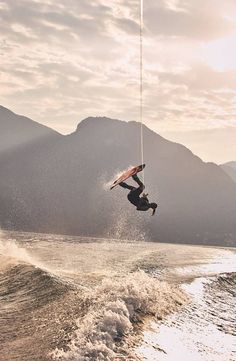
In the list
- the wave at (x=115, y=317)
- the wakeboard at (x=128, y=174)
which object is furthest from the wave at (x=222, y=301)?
the wakeboard at (x=128, y=174)

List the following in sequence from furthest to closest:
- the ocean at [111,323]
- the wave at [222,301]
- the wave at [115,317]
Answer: the wave at [222,301], the ocean at [111,323], the wave at [115,317]

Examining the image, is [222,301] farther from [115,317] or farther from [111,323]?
[111,323]

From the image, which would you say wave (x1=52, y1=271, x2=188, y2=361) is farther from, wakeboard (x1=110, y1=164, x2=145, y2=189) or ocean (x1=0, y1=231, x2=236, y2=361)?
wakeboard (x1=110, y1=164, x2=145, y2=189)

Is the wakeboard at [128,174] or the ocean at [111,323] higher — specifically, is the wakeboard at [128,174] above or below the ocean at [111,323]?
above

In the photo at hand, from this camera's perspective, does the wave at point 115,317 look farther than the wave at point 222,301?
No

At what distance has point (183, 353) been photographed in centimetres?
1384

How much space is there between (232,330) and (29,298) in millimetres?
9389

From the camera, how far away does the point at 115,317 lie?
15.3 metres

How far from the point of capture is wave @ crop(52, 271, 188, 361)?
488 inches

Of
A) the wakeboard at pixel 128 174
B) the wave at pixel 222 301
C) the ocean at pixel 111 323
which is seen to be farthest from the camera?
the wave at pixel 222 301

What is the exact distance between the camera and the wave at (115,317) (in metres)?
12.4

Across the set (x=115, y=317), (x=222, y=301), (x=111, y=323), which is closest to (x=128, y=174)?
(x=115, y=317)

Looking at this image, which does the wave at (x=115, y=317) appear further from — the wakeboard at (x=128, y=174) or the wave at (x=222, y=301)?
the wakeboard at (x=128, y=174)

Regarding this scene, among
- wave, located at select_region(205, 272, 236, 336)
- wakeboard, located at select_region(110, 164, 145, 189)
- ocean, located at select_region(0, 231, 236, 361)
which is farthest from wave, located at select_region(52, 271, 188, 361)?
wakeboard, located at select_region(110, 164, 145, 189)
